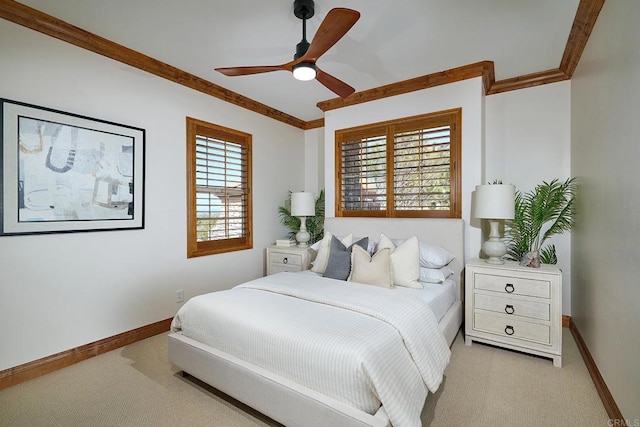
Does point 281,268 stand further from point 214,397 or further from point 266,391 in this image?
point 266,391

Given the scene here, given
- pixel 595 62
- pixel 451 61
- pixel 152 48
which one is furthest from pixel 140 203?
pixel 595 62

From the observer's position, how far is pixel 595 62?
229 cm

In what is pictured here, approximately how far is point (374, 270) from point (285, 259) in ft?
5.69

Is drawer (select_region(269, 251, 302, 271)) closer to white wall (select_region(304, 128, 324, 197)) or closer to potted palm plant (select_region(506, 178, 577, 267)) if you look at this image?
white wall (select_region(304, 128, 324, 197))

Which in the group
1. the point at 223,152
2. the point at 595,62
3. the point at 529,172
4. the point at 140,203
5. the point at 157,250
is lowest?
the point at 157,250

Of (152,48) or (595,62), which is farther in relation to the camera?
(152,48)

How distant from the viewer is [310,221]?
4.74 meters

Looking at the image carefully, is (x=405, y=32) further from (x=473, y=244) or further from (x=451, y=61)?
(x=473, y=244)

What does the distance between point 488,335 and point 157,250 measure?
10.7ft

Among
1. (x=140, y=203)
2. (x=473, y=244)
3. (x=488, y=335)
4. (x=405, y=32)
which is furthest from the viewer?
(x=473, y=244)

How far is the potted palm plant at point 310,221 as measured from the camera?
4637 millimetres

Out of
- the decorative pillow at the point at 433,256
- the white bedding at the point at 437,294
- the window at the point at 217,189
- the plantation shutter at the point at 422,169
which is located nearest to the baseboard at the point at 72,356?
the window at the point at 217,189

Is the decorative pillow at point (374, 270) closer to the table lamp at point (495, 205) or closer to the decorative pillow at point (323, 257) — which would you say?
the decorative pillow at point (323, 257)

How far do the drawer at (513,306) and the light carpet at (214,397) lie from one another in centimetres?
38
